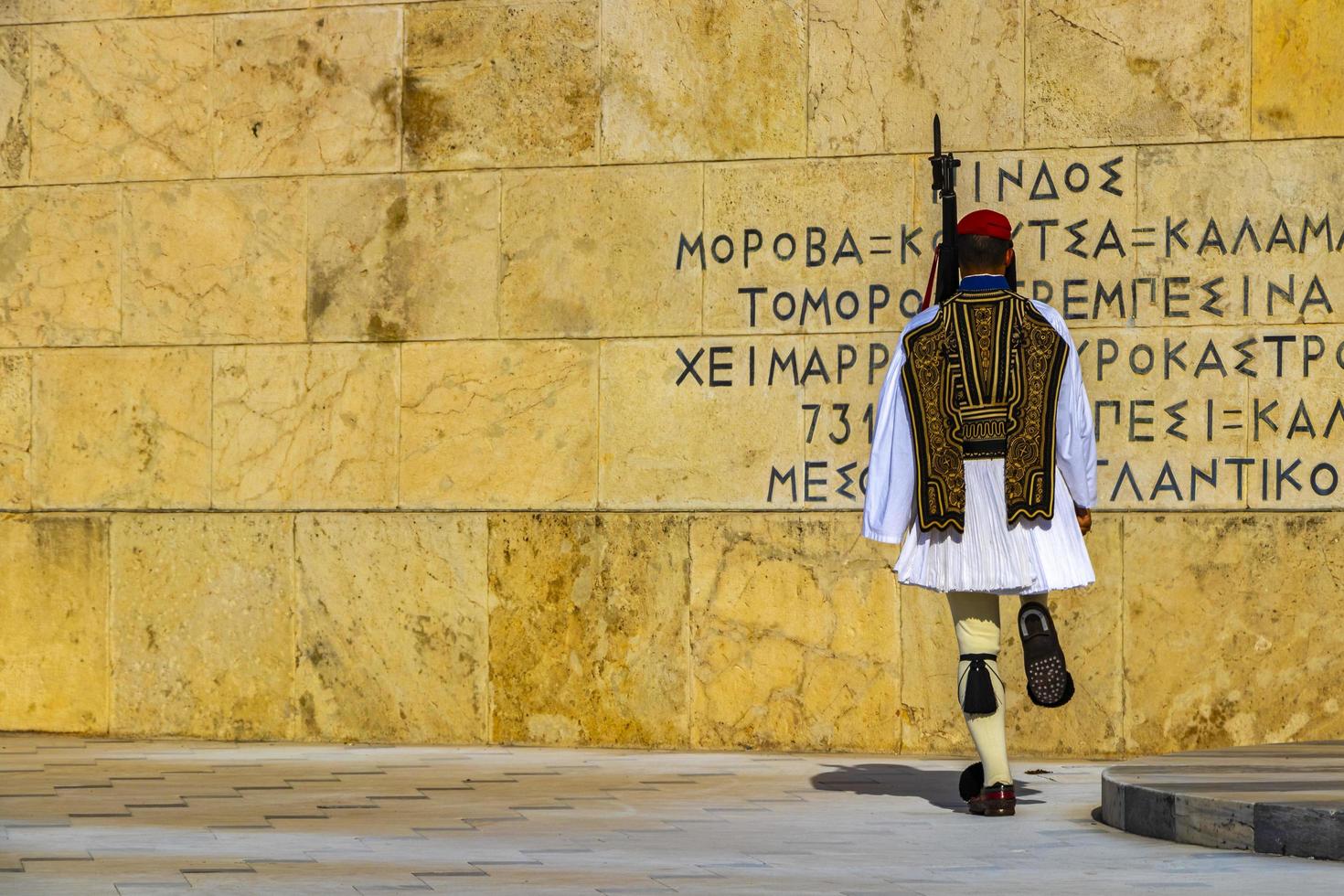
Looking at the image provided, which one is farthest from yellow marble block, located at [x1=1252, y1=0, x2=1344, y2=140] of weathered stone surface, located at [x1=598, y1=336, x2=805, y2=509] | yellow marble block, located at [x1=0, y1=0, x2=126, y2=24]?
yellow marble block, located at [x1=0, y1=0, x2=126, y2=24]

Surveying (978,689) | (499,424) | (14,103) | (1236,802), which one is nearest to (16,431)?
(14,103)

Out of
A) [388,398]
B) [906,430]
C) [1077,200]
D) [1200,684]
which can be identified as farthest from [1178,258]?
[388,398]

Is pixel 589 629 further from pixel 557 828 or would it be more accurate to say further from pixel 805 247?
pixel 557 828

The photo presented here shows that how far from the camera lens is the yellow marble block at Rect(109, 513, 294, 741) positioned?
10648 mm

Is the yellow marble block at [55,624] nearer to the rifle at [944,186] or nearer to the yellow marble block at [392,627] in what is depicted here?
the yellow marble block at [392,627]

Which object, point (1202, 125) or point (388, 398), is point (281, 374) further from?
point (1202, 125)

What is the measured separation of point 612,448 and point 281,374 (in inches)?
65.6

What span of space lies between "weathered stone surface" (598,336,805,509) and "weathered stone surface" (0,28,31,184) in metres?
3.16

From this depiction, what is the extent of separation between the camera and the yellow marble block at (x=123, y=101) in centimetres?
1093

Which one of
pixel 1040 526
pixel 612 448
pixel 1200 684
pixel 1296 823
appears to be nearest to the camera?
pixel 1296 823

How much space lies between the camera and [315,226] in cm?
1075

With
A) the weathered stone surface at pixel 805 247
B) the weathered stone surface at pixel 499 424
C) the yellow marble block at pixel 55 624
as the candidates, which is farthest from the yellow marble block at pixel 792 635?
the yellow marble block at pixel 55 624

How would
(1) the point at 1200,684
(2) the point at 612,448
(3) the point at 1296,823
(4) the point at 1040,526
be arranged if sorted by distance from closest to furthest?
(3) the point at 1296,823 < (4) the point at 1040,526 < (1) the point at 1200,684 < (2) the point at 612,448

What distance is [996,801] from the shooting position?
7652 millimetres
